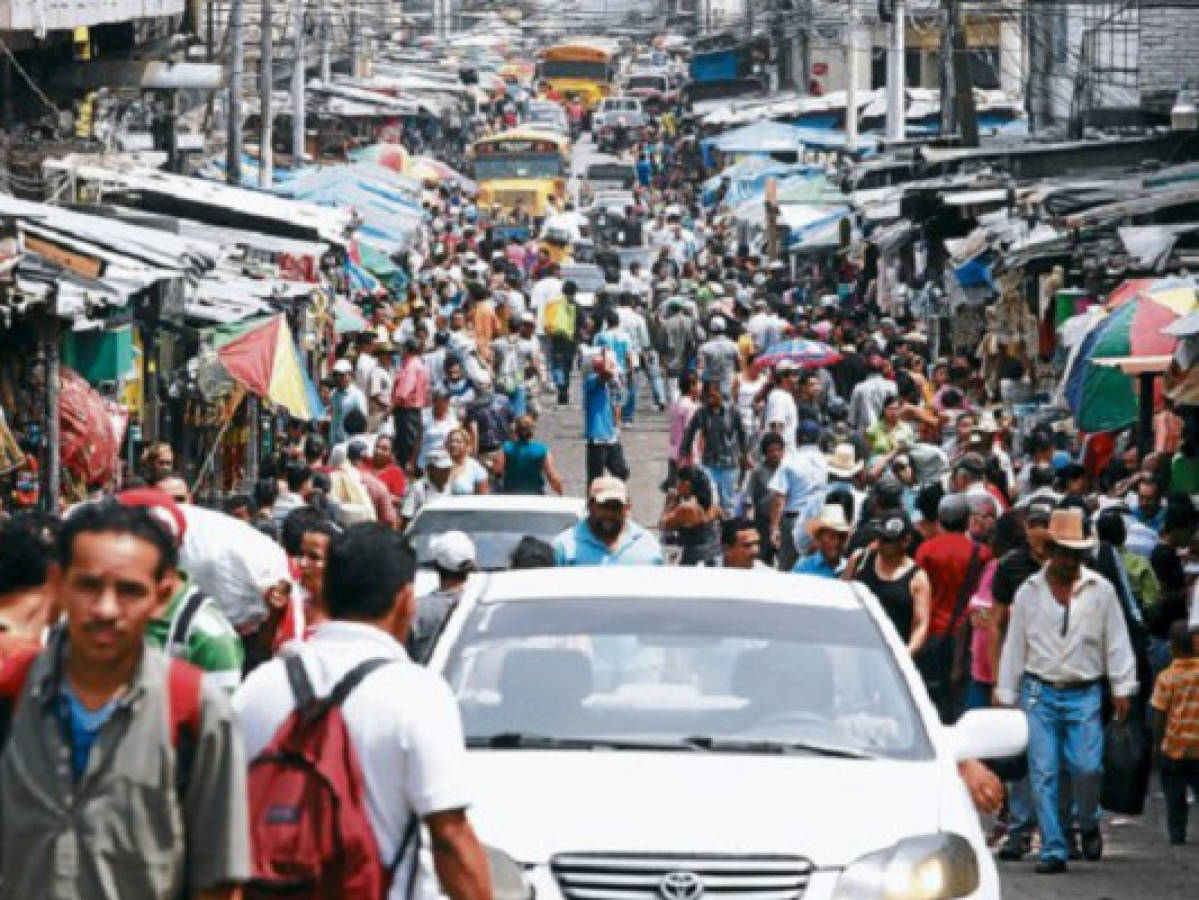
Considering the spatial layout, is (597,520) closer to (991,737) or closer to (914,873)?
(991,737)

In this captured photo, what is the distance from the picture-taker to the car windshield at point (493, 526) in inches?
809

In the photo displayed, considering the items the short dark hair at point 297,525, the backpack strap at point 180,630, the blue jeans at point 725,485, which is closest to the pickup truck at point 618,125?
the blue jeans at point 725,485

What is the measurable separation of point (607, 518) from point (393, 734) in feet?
31.5

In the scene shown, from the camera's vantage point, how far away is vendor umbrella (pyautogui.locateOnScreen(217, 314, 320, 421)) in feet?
85.5

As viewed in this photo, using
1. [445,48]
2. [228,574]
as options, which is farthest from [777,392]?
[445,48]

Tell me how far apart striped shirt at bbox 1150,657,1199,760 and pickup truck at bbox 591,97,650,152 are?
325 ft

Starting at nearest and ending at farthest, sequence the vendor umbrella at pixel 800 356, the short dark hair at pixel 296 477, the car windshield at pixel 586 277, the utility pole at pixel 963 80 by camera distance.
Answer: the short dark hair at pixel 296 477
the vendor umbrella at pixel 800 356
the utility pole at pixel 963 80
the car windshield at pixel 586 277

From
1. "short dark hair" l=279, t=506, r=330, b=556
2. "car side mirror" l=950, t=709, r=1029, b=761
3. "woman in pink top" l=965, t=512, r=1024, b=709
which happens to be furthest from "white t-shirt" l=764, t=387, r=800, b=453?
"car side mirror" l=950, t=709, r=1029, b=761

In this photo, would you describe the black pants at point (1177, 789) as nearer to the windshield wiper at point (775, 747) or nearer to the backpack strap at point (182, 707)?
the windshield wiper at point (775, 747)

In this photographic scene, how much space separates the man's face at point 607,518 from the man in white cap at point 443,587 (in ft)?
4.31

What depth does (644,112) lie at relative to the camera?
12356 centimetres

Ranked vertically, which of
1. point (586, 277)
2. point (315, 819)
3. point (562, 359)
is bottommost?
point (586, 277)

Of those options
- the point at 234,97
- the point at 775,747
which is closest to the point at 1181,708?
the point at 775,747

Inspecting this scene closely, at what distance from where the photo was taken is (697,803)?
31.2ft
